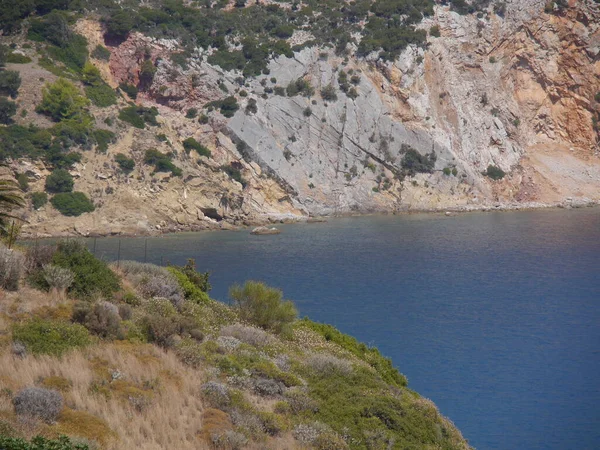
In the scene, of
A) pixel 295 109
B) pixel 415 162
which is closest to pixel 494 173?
pixel 415 162

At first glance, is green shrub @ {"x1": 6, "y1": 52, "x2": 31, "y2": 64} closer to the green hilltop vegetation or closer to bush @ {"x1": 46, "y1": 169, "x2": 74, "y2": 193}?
bush @ {"x1": 46, "y1": 169, "x2": 74, "y2": 193}

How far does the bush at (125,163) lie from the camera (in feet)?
218

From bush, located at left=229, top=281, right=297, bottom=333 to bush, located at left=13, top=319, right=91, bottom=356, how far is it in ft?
25.2

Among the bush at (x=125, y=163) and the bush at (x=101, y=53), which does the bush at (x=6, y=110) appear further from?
the bush at (x=101, y=53)

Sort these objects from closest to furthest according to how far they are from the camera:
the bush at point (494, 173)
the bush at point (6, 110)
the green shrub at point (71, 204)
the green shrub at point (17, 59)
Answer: the green shrub at point (71, 204) < the bush at point (6, 110) < the green shrub at point (17, 59) < the bush at point (494, 173)

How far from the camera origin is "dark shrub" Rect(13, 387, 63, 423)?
34.0 ft

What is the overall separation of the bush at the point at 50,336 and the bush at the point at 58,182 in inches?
1988

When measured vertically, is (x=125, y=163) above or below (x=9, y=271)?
below

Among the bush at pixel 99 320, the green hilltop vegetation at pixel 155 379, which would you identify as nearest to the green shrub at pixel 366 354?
the green hilltop vegetation at pixel 155 379

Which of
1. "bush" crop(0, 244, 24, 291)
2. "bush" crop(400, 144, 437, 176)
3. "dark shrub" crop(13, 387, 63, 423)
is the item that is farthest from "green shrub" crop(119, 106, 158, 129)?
"dark shrub" crop(13, 387, 63, 423)

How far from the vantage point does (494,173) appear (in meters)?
87.0

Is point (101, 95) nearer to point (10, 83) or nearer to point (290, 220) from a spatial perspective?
Answer: point (10, 83)

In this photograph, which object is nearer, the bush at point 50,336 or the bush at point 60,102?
the bush at point 50,336

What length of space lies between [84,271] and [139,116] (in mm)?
58678
